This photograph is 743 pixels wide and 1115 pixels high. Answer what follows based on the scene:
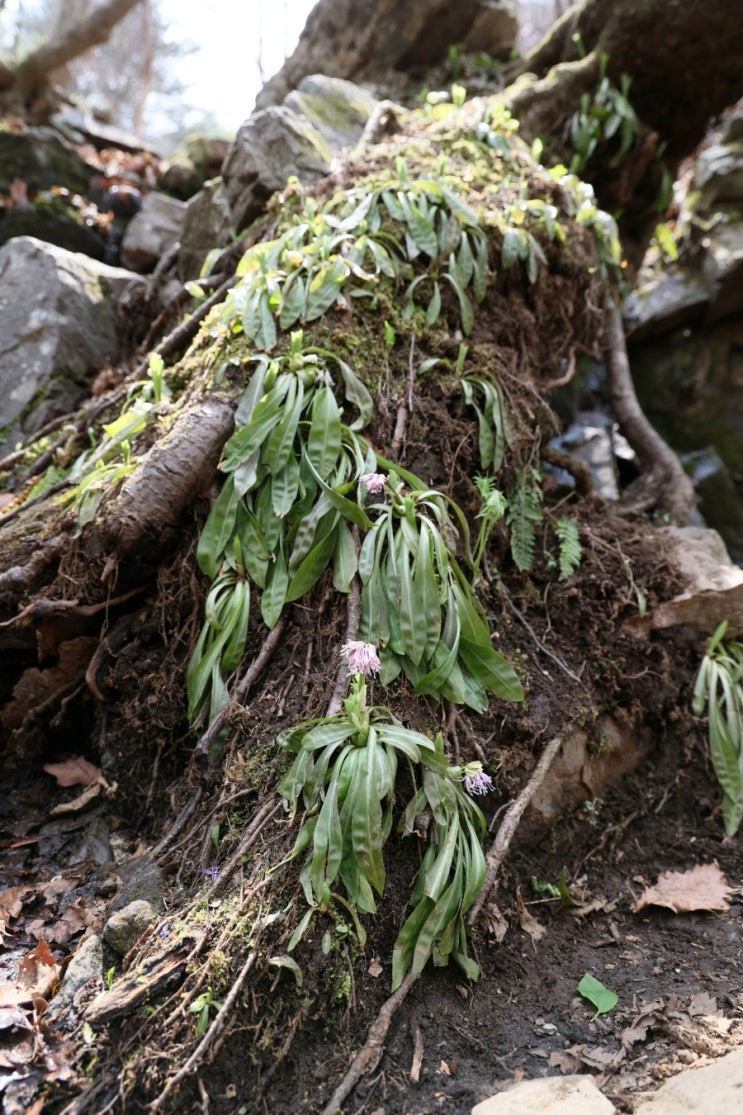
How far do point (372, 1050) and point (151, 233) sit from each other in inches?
213

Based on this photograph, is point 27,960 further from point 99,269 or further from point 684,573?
point 99,269

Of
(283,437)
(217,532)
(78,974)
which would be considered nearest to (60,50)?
(283,437)

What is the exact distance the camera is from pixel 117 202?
18.9 ft

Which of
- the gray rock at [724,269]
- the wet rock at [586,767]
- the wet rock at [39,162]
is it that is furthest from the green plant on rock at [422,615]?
the wet rock at [39,162]

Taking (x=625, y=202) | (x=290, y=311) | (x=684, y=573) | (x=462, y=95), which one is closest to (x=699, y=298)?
(x=625, y=202)

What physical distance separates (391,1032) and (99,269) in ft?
14.6

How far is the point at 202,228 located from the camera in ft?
15.0

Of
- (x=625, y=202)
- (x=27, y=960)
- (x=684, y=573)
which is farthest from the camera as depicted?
(x=625, y=202)

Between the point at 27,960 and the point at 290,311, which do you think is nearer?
the point at 27,960

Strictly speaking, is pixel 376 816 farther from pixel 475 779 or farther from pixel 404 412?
pixel 404 412

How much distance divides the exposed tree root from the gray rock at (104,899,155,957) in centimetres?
309

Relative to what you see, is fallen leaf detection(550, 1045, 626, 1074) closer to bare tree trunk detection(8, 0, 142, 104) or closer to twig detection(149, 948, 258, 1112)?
twig detection(149, 948, 258, 1112)

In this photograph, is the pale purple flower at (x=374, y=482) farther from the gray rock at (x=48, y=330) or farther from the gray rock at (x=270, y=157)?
the gray rock at (x=270, y=157)

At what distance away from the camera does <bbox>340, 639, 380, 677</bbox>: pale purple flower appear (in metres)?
2.05
